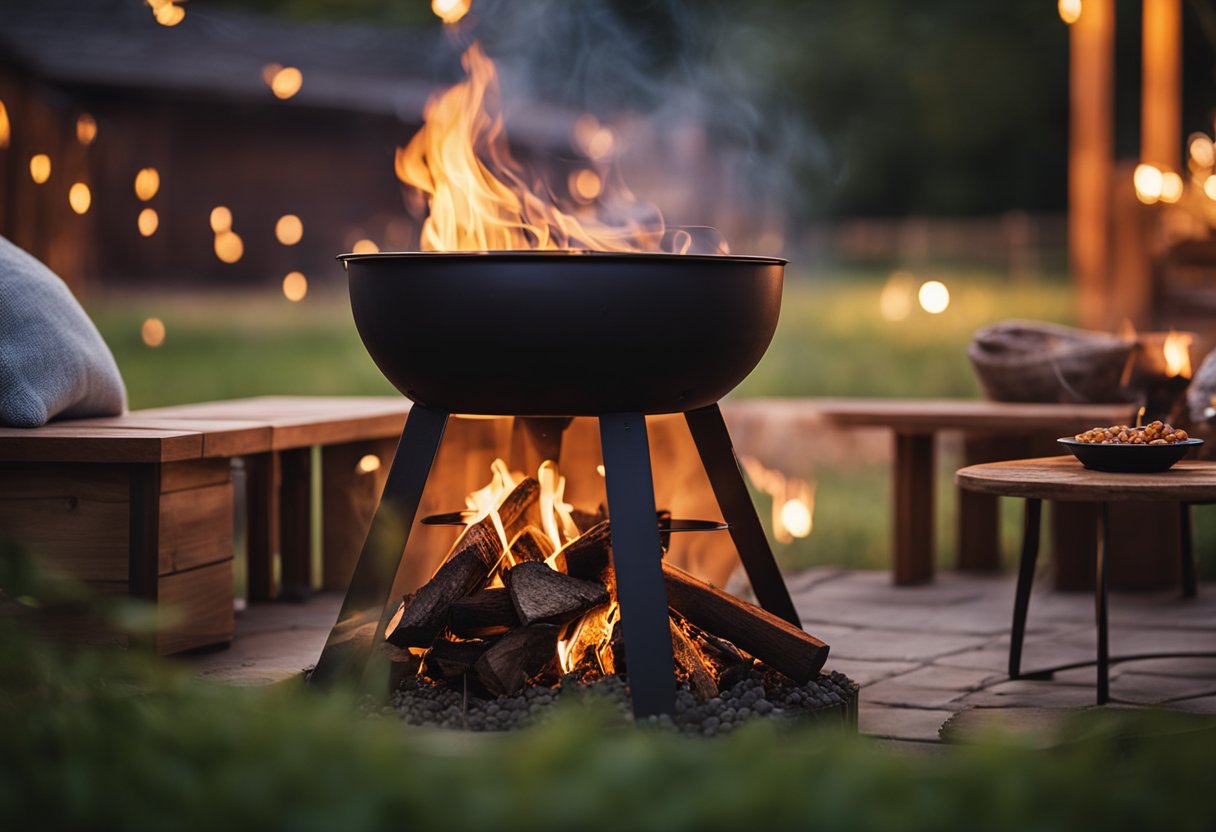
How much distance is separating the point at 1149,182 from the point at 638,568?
14.6 feet

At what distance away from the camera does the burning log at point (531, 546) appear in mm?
2691

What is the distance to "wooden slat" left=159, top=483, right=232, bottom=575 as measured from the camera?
285 centimetres

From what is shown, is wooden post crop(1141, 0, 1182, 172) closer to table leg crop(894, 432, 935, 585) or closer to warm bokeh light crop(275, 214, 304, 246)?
table leg crop(894, 432, 935, 585)

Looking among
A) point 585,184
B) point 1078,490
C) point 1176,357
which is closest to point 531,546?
point 1078,490

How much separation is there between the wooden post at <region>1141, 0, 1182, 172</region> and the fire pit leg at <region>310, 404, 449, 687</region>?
5382 mm

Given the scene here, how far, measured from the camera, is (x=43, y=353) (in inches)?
112

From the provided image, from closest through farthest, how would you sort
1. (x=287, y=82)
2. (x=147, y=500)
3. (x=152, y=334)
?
(x=147, y=500) < (x=152, y=334) < (x=287, y=82)

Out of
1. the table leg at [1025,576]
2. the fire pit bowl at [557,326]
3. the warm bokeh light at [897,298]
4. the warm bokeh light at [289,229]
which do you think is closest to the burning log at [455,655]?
the fire pit bowl at [557,326]

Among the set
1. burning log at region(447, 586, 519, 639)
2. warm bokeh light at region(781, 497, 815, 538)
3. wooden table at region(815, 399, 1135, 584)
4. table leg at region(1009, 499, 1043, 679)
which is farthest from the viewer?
warm bokeh light at region(781, 497, 815, 538)

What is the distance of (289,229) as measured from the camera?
13.0 meters

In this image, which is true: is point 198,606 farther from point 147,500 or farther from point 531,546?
point 531,546

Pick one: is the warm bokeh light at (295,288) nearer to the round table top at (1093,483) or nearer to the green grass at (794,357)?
the green grass at (794,357)

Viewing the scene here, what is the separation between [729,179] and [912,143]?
629cm

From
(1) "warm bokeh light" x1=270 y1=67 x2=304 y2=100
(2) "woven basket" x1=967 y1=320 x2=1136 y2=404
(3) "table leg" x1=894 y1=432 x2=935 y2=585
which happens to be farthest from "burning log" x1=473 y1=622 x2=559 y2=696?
(1) "warm bokeh light" x1=270 y1=67 x2=304 y2=100
